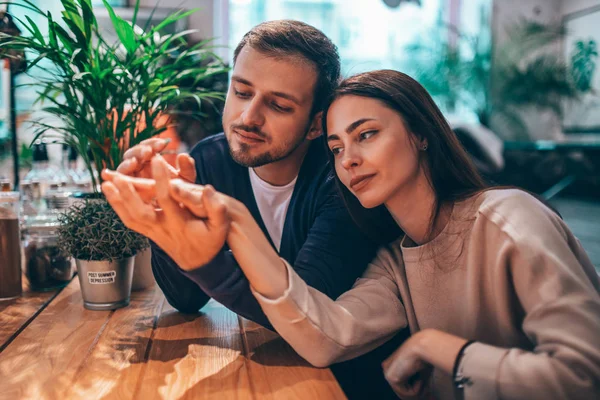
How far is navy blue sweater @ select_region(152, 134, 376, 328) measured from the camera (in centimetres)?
105

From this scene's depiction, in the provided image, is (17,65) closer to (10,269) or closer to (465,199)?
(10,269)

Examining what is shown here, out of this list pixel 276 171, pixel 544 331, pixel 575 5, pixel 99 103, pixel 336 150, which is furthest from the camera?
pixel 575 5

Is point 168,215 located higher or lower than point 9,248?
higher

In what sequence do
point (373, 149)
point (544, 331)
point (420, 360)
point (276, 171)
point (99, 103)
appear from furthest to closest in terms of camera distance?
point (276, 171)
point (99, 103)
point (373, 149)
point (420, 360)
point (544, 331)

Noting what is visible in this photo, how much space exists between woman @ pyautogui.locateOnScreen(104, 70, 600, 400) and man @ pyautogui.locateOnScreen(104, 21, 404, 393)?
73 mm

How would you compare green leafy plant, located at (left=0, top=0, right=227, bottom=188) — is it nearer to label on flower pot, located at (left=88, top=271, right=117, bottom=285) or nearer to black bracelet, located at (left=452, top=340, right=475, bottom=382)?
label on flower pot, located at (left=88, top=271, right=117, bottom=285)

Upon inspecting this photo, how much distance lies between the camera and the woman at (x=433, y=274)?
0.87 m

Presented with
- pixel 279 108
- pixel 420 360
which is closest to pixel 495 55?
pixel 279 108

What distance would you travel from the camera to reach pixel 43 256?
4.96 feet

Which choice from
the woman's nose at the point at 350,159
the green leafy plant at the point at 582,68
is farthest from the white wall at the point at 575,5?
the woman's nose at the point at 350,159

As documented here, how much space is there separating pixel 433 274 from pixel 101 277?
2.55ft

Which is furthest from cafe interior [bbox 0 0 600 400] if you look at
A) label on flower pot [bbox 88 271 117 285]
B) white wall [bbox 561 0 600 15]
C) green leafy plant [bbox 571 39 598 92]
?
white wall [bbox 561 0 600 15]

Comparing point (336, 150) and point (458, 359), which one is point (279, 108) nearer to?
point (336, 150)

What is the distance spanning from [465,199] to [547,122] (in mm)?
6348
